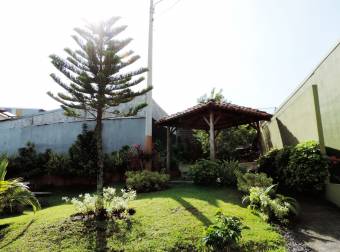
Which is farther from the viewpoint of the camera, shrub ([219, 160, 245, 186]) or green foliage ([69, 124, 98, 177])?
green foliage ([69, 124, 98, 177])

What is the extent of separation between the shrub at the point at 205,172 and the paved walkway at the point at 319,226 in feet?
9.27

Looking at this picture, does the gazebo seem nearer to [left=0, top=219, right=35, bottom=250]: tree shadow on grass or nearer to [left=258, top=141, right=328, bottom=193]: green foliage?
[left=258, top=141, right=328, bottom=193]: green foliage

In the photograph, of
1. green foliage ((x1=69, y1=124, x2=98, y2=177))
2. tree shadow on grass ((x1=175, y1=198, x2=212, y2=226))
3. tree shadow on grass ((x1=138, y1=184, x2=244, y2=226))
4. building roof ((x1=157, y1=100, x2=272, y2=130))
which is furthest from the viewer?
green foliage ((x1=69, y1=124, x2=98, y2=177))

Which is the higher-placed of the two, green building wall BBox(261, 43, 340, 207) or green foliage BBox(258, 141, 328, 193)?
green building wall BBox(261, 43, 340, 207)

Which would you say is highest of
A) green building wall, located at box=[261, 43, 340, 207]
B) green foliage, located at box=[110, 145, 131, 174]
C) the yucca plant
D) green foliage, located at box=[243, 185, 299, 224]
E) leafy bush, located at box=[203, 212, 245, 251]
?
green building wall, located at box=[261, 43, 340, 207]

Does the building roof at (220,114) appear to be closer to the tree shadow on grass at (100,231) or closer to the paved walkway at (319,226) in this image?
the paved walkway at (319,226)

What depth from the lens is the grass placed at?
554 cm

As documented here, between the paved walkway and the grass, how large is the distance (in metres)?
0.59

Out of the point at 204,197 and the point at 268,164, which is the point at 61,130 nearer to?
the point at 204,197

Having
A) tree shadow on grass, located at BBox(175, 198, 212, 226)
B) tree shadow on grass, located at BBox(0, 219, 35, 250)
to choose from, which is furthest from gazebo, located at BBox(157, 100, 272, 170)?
tree shadow on grass, located at BBox(0, 219, 35, 250)

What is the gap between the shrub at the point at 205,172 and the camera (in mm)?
10203

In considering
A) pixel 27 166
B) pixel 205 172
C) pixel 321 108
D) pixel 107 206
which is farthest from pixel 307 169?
pixel 27 166

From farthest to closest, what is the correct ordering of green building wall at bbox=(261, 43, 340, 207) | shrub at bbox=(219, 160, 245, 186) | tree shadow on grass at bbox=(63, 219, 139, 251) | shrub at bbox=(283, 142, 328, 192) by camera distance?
shrub at bbox=(219, 160, 245, 186) → green building wall at bbox=(261, 43, 340, 207) → shrub at bbox=(283, 142, 328, 192) → tree shadow on grass at bbox=(63, 219, 139, 251)

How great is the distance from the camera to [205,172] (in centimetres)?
1028
